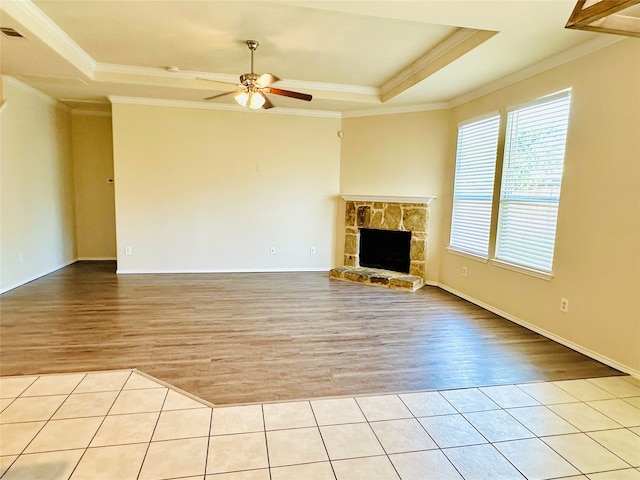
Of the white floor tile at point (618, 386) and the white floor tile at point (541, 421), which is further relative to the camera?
the white floor tile at point (618, 386)

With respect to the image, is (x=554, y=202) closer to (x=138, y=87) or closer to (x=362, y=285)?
(x=362, y=285)

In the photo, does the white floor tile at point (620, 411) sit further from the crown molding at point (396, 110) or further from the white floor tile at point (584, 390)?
the crown molding at point (396, 110)

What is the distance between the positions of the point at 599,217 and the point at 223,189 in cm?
486

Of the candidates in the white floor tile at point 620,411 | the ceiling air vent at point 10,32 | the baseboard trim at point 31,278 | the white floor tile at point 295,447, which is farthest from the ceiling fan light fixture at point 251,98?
the baseboard trim at point 31,278

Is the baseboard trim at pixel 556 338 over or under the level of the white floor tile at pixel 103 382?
over

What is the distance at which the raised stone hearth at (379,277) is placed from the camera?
5.22m

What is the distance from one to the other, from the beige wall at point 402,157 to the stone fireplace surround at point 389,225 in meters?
0.15

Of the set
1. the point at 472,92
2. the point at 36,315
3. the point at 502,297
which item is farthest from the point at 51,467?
the point at 472,92

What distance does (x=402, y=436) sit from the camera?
2035 mm

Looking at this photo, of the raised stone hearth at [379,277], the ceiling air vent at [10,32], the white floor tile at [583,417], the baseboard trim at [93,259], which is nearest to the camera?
the white floor tile at [583,417]

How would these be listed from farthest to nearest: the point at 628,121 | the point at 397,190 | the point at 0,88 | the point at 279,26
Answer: the point at 397,190, the point at 0,88, the point at 279,26, the point at 628,121

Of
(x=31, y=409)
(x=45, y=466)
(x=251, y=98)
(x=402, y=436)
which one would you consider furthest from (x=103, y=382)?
(x=251, y=98)

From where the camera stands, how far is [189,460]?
1814mm

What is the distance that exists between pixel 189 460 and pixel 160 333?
181 centimetres
